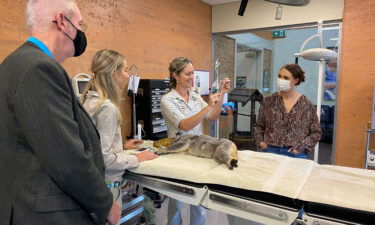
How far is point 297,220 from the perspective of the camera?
115cm

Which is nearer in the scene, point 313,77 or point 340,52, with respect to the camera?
point 340,52

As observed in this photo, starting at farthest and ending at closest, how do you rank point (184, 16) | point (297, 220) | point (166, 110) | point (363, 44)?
1. point (184, 16)
2. point (363, 44)
3. point (166, 110)
4. point (297, 220)

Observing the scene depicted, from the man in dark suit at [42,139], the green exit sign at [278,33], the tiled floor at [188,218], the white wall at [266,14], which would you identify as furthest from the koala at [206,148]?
the green exit sign at [278,33]

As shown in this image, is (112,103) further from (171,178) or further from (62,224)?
(62,224)

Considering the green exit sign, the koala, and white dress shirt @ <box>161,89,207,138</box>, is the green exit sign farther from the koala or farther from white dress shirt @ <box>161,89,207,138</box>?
the koala

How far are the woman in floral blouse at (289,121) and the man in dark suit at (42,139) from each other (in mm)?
1550

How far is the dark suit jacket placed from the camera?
0.83 metres

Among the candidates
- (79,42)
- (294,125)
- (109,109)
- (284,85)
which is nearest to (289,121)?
(294,125)

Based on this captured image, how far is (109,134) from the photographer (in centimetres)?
142

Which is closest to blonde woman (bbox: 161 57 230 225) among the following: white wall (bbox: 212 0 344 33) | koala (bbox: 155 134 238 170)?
koala (bbox: 155 134 238 170)

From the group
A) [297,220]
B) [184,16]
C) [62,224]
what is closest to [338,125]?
[184,16]

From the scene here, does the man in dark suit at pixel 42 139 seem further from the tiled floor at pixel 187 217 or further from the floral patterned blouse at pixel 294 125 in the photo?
the tiled floor at pixel 187 217

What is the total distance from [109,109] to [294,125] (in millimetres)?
1396

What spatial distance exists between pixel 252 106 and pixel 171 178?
10.7 ft
